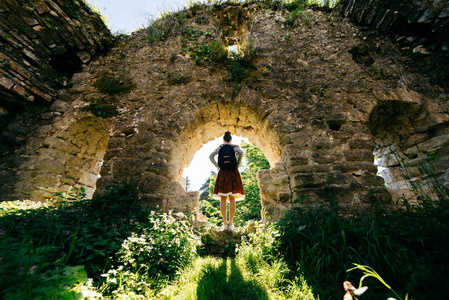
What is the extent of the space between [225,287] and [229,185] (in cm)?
183

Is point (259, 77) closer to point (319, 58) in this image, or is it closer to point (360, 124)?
point (319, 58)

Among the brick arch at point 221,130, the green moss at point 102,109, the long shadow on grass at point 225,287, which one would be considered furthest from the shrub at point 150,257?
the green moss at point 102,109

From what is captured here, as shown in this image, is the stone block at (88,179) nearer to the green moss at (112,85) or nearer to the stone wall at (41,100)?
the stone wall at (41,100)

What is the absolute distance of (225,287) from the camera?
1.69 metres

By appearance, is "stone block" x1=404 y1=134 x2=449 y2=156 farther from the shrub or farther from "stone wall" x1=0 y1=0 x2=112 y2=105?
"stone wall" x1=0 y1=0 x2=112 y2=105

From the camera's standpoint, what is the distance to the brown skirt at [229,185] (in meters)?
3.36

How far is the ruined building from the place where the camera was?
310cm

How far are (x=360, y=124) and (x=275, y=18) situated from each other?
11.4ft

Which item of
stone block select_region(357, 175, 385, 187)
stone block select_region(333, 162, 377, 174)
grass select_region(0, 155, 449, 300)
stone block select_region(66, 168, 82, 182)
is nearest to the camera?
grass select_region(0, 155, 449, 300)

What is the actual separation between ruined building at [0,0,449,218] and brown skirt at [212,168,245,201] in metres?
0.49

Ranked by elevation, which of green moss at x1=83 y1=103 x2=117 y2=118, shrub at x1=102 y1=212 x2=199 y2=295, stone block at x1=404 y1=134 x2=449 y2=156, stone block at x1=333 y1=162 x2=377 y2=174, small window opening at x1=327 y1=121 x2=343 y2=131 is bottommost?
shrub at x1=102 y1=212 x2=199 y2=295

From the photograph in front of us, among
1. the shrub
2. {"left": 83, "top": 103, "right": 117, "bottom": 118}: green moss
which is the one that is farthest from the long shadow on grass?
{"left": 83, "top": 103, "right": 117, "bottom": 118}: green moss

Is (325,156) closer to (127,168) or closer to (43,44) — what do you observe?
(127,168)

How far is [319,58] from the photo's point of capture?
12.9 feet
